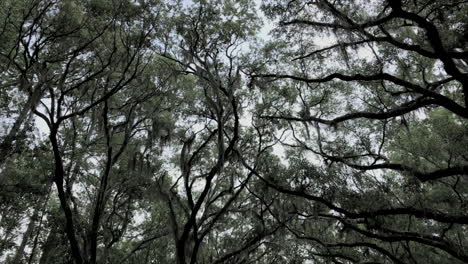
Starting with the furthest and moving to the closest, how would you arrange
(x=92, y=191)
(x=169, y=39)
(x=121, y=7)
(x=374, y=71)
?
1. (x=92, y=191)
2. (x=169, y=39)
3. (x=121, y=7)
4. (x=374, y=71)

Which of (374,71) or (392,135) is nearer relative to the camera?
(374,71)

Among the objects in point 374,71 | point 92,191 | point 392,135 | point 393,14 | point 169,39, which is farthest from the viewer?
point 92,191

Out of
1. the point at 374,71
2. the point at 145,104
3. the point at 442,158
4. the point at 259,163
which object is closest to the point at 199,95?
the point at 145,104

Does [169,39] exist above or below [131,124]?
above

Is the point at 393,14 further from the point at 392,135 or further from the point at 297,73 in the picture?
the point at 392,135

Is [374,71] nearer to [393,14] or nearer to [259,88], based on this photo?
[393,14]

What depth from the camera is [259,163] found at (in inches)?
353

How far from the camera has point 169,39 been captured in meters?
8.16

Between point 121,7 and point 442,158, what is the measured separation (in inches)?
383

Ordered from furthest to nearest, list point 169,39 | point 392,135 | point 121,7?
point 392,135, point 169,39, point 121,7

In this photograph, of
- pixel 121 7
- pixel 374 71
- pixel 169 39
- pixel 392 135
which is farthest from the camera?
pixel 392 135

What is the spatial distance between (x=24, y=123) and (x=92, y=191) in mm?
3029

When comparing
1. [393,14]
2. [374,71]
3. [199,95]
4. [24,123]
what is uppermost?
[199,95]

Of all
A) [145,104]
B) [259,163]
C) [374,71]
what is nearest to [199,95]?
[145,104]
